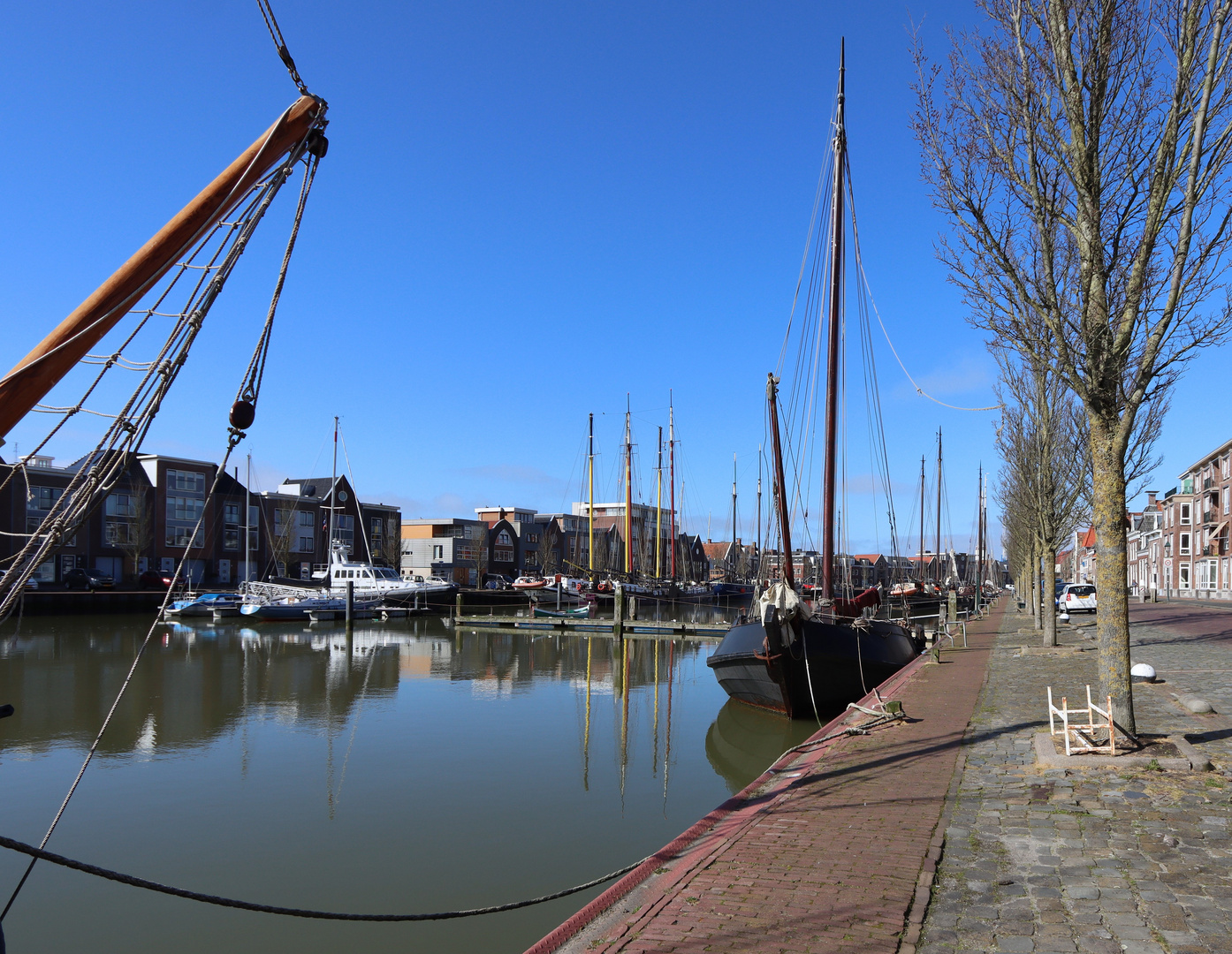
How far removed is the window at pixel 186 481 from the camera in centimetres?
6825

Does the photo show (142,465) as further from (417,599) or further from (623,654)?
(623,654)

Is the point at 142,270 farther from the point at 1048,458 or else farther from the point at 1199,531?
the point at 1199,531

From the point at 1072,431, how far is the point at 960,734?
50.3 feet

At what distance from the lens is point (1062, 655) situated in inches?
832

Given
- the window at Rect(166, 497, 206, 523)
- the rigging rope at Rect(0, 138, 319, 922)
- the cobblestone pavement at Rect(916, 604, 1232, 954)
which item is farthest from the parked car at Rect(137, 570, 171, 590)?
the cobblestone pavement at Rect(916, 604, 1232, 954)

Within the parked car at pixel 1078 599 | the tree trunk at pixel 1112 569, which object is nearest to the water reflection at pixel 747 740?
the tree trunk at pixel 1112 569

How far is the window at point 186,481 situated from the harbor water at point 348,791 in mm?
43262

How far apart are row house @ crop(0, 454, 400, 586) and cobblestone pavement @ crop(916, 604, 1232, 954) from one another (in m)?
54.6

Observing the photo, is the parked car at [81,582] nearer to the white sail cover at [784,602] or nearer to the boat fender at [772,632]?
the boat fender at [772,632]

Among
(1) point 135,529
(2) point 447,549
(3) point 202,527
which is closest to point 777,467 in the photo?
(3) point 202,527

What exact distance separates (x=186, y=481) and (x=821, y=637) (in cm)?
6520

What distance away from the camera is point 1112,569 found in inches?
382

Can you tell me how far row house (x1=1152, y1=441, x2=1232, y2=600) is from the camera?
59406 millimetres

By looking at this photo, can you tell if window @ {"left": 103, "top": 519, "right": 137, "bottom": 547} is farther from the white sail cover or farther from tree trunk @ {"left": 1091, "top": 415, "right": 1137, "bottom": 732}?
tree trunk @ {"left": 1091, "top": 415, "right": 1137, "bottom": 732}
